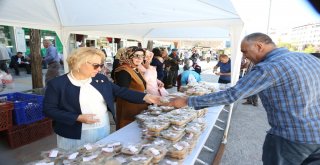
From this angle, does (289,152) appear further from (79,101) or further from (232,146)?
(232,146)

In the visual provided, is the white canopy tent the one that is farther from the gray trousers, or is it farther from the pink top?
the gray trousers

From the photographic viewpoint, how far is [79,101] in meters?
1.70

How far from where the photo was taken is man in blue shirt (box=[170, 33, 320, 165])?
1.42m

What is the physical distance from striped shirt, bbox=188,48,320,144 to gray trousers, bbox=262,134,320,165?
56 mm

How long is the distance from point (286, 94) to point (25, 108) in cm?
349

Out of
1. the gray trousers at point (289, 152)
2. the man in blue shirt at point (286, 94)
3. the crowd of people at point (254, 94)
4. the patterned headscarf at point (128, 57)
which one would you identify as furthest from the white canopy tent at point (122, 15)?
the gray trousers at point (289, 152)

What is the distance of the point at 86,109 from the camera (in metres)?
1.74

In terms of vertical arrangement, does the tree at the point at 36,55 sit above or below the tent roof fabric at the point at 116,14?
below

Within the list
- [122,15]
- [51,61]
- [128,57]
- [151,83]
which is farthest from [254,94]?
[51,61]

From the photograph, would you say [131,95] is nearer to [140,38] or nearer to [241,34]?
[241,34]

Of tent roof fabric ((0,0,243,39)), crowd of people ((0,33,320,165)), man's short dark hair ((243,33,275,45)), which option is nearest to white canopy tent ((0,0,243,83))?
tent roof fabric ((0,0,243,39))

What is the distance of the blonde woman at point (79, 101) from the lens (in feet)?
5.42

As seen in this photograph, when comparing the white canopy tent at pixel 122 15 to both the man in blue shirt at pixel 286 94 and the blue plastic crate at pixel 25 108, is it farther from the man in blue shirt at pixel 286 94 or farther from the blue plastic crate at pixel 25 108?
the man in blue shirt at pixel 286 94

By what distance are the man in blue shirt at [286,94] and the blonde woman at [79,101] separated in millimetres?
942
